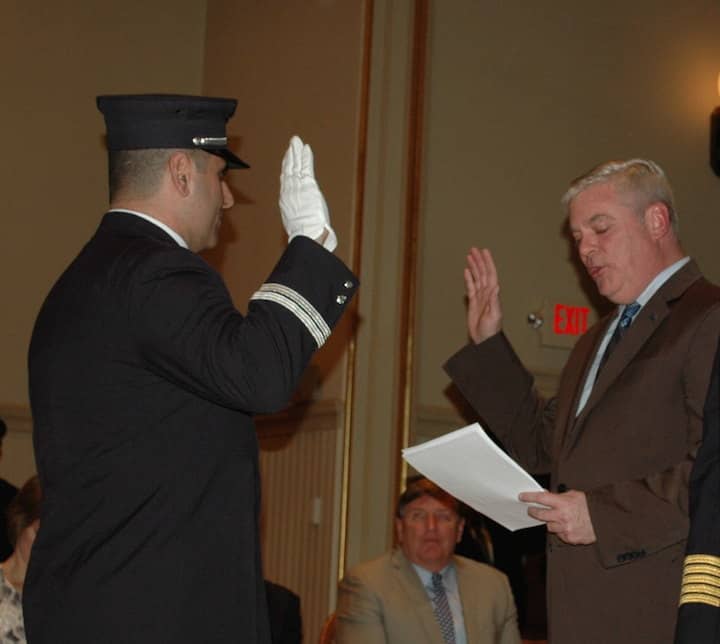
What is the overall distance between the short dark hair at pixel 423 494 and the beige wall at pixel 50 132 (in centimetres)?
208

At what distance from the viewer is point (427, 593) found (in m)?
4.56

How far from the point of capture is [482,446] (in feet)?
8.96

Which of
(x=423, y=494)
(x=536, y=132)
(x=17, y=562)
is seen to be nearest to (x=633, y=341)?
(x=17, y=562)

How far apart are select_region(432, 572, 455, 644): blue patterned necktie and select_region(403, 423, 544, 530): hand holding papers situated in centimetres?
151

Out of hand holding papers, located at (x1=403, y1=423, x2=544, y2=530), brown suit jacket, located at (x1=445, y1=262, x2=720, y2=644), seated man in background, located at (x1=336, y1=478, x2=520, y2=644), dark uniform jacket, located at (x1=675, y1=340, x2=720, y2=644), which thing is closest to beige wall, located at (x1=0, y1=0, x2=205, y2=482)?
seated man in background, located at (x1=336, y1=478, x2=520, y2=644)

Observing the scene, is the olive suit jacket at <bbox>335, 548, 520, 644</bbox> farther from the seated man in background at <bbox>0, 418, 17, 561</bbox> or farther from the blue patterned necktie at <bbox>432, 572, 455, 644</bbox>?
the seated man in background at <bbox>0, 418, 17, 561</bbox>

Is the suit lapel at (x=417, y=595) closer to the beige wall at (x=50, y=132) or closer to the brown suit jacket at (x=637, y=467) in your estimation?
the brown suit jacket at (x=637, y=467)

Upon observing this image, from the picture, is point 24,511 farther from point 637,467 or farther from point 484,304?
point 637,467

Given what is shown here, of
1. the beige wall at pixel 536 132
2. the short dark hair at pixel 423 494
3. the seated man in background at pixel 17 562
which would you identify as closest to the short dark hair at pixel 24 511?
the seated man in background at pixel 17 562

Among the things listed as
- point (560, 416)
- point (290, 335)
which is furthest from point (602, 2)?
point (290, 335)

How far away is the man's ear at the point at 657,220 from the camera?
3.17m

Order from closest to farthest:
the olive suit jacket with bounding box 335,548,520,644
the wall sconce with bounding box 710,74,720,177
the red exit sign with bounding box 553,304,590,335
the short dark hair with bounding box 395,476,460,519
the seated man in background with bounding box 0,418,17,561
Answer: the olive suit jacket with bounding box 335,548,520,644
the short dark hair with bounding box 395,476,460,519
the seated man in background with bounding box 0,418,17,561
the red exit sign with bounding box 553,304,590,335
the wall sconce with bounding box 710,74,720,177

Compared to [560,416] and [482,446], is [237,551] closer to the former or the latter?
[482,446]

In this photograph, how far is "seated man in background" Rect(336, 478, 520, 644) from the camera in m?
4.40
